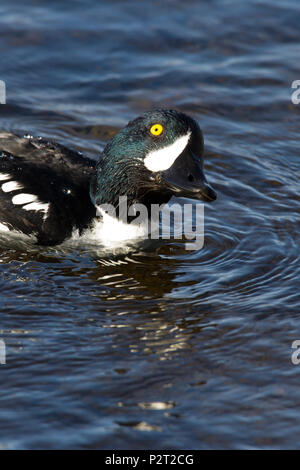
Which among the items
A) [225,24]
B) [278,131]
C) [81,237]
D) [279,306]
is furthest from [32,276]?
[225,24]

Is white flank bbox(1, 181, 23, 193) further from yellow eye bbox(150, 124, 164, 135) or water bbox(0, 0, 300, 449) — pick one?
yellow eye bbox(150, 124, 164, 135)

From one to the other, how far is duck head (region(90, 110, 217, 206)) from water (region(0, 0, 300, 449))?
649 mm

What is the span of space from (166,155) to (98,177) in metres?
0.82

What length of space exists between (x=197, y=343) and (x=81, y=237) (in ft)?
5.83

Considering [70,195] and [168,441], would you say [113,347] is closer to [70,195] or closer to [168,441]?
[168,441]

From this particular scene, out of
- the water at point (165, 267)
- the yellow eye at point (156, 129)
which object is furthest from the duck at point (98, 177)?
the water at point (165, 267)

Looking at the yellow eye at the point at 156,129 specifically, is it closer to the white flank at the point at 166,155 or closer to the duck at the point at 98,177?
the duck at the point at 98,177

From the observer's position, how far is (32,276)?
24.2 feet

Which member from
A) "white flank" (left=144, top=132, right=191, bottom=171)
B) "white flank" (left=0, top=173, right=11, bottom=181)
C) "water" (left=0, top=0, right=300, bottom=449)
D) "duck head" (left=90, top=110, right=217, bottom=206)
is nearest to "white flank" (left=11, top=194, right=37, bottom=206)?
"white flank" (left=0, top=173, right=11, bottom=181)

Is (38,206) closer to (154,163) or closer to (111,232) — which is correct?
(111,232)

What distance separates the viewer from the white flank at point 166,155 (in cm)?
713

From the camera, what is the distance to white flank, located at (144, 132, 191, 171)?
7.13 metres

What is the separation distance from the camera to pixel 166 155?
727 cm

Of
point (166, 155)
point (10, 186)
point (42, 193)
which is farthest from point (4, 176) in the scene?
point (166, 155)
